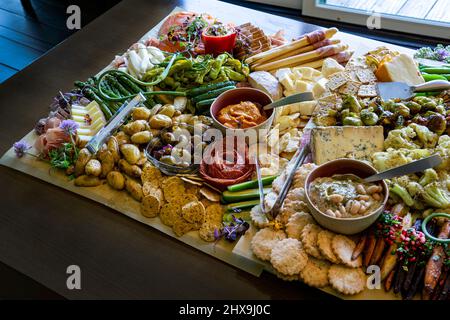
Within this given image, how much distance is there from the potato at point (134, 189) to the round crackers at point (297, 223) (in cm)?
63

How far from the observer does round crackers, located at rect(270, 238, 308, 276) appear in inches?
58.0

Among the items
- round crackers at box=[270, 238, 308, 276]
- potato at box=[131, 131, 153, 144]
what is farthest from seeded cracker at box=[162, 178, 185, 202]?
round crackers at box=[270, 238, 308, 276]

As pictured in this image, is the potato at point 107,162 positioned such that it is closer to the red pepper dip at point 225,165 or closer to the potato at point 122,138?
the potato at point 122,138

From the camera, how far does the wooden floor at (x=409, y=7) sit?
301 cm

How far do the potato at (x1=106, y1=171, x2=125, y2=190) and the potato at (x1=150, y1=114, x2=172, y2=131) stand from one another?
0.27 meters

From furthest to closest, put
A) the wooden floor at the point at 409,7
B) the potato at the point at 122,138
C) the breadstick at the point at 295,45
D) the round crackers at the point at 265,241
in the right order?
1. the wooden floor at the point at 409,7
2. the breadstick at the point at 295,45
3. the potato at the point at 122,138
4. the round crackers at the point at 265,241

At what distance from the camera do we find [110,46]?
106 inches

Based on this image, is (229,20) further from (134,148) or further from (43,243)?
(43,243)

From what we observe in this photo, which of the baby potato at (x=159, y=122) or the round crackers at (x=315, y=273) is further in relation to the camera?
the baby potato at (x=159, y=122)

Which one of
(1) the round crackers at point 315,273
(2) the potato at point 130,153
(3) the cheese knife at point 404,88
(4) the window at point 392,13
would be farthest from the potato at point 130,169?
(4) the window at point 392,13

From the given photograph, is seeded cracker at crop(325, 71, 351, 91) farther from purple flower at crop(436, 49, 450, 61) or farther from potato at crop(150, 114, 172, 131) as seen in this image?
potato at crop(150, 114, 172, 131)

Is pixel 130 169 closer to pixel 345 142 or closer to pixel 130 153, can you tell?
pixel 130 153
